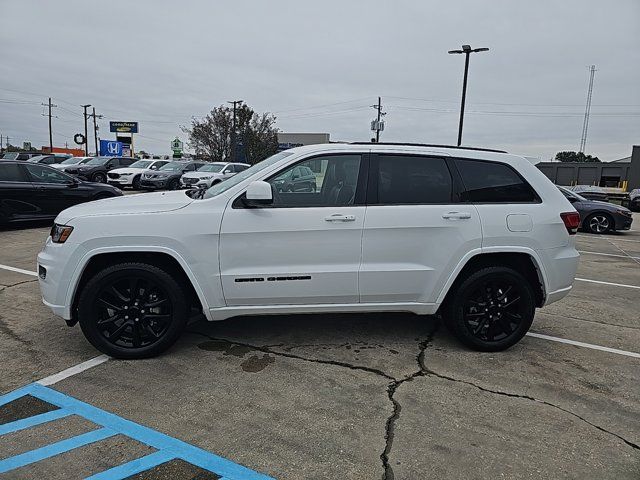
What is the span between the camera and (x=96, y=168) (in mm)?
23078

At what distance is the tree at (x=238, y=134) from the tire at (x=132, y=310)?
4637 cm

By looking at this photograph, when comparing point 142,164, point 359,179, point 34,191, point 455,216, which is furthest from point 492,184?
point 142,164

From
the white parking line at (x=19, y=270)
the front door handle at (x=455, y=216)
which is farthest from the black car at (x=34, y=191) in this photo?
the front door handle at (x=455, y=216)

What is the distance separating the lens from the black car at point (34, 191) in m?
9.67

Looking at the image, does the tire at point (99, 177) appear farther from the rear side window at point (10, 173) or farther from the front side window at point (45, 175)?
the rear side window at point (10, 173)

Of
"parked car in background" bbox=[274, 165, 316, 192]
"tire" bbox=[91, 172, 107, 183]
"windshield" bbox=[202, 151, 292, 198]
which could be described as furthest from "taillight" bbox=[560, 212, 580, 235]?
"tire" bbox=[91, 172, 107, 183]

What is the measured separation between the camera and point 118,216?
361 cm

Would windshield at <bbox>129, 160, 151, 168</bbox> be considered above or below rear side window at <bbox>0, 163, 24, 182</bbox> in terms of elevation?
above

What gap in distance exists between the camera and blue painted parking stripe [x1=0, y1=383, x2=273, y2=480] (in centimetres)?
250

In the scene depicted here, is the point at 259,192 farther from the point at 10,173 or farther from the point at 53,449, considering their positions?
the point at 10,173

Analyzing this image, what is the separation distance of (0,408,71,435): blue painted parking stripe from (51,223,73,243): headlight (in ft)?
4.35

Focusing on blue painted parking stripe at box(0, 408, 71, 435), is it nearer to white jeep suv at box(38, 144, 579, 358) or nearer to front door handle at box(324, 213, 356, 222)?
white jeep suv at box(38, 144, 579, 358)

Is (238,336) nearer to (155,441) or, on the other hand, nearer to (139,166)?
(155,441)

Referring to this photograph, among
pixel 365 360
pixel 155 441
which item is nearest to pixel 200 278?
pixel 155 441
